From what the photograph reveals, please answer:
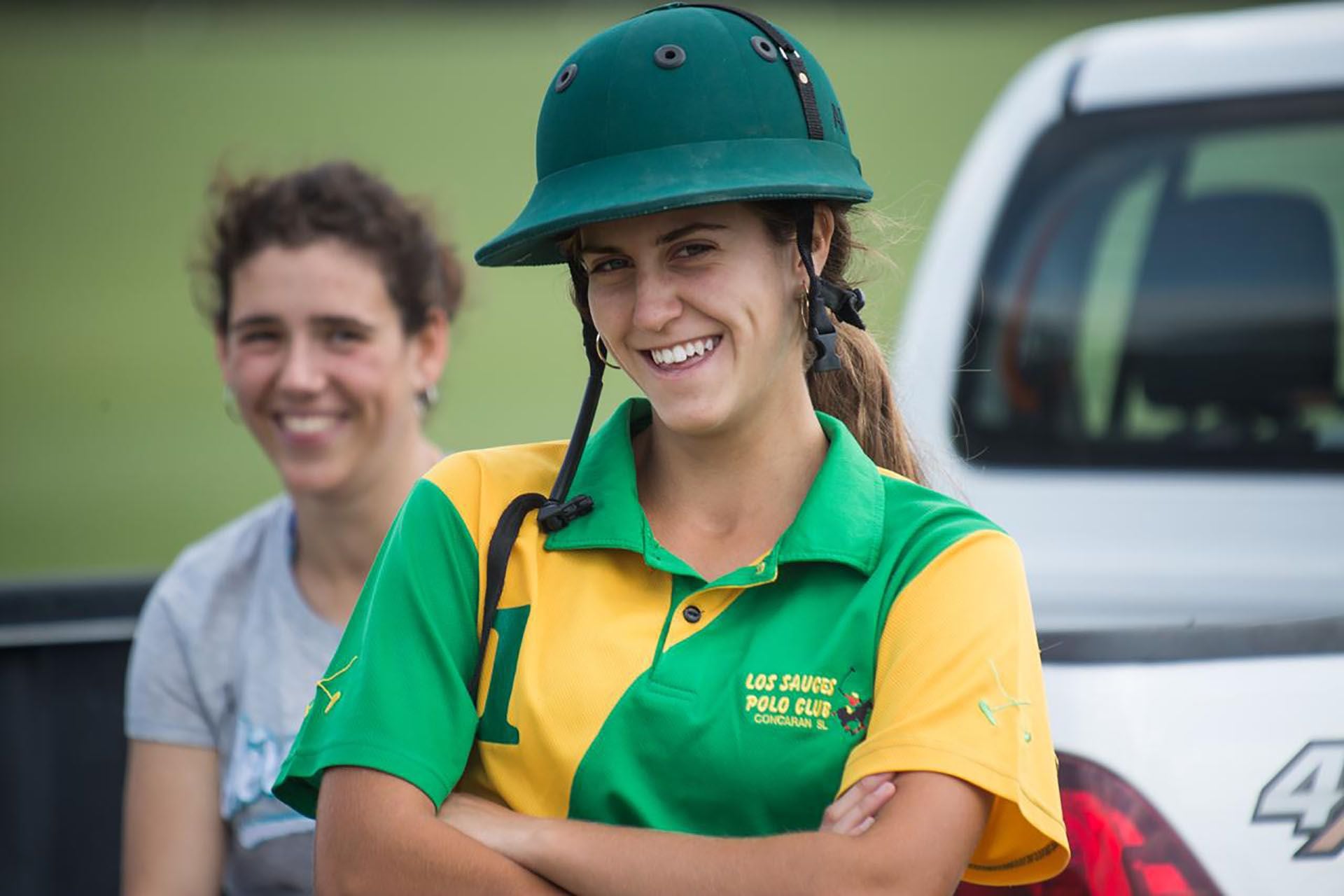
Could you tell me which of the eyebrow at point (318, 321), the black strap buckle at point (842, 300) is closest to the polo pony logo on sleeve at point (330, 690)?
the black strap buckle at point (842, 300)

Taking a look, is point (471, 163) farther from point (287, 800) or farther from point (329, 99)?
point (287, 800)

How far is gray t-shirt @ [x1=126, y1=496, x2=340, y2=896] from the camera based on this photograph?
3266 mm

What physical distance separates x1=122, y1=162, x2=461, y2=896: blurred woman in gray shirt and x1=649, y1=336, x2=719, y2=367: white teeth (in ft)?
4.11

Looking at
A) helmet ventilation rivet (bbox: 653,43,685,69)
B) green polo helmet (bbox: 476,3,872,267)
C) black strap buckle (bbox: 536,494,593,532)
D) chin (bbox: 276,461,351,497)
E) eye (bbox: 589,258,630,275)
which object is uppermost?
helmet ventilation rivet (bbox: 653,43,685,69)

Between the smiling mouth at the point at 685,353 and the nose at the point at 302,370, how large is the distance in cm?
131

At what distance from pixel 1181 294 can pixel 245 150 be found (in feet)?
50.8

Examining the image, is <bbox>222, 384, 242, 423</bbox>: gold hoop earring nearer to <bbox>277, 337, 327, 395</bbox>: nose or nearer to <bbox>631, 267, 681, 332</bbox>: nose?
<bbox>277, 337, 327, 395</bbox>: nose

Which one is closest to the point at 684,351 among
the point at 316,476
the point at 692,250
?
the point at 692,250

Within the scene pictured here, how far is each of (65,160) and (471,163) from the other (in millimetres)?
6071

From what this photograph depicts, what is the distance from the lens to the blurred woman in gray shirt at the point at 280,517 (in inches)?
131

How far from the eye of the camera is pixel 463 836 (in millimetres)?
2281

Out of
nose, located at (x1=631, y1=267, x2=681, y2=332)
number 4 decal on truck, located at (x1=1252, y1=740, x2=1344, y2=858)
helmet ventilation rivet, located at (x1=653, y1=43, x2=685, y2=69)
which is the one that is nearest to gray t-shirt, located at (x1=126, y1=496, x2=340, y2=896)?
nose, located at (x1=631, y1=267, x2=681, y2=332)

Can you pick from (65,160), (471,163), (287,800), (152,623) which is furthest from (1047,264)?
(65,160)

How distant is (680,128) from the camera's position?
233cm
